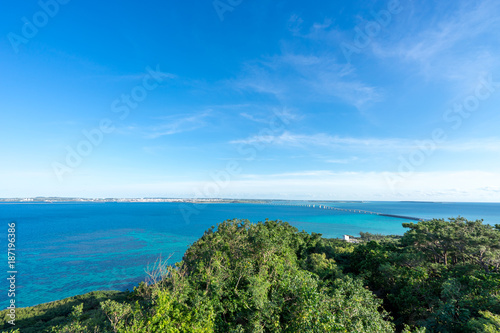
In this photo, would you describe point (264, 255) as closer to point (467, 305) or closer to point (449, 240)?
point (467, 305)

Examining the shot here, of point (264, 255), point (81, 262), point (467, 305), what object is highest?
point (264, 255)

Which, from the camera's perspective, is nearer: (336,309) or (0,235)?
(336,309)

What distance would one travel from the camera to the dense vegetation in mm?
8344

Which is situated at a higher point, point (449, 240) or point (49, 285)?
point (449, 240)

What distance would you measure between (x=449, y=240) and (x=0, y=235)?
89.2m

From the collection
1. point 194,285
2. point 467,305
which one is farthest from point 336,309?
point 467,305

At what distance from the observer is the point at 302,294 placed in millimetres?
9320

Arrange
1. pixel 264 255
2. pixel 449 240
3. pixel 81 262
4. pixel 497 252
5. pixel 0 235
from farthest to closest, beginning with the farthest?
pixel 0 235
pixel 81 262
pixel 449 240
pixel 497 252
pixel 264 255

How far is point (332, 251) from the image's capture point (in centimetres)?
2516

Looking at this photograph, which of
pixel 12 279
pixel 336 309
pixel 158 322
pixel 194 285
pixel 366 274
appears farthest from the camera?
pixel 12 279

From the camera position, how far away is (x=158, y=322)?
7.74 m

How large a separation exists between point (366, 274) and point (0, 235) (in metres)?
82.8

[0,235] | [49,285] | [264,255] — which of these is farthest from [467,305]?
[0,235]

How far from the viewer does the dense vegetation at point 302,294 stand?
834cm
